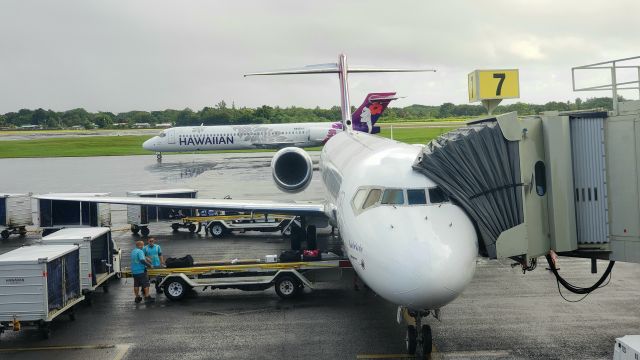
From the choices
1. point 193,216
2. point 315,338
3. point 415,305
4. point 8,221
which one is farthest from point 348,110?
point 415,305

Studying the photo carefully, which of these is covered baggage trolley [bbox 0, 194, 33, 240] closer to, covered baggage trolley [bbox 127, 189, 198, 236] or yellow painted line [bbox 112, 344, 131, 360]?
covered baggage trolley [bbox 127, 189, 198, 236]

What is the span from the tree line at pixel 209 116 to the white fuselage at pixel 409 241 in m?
65.5

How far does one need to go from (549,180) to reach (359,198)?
3.25m

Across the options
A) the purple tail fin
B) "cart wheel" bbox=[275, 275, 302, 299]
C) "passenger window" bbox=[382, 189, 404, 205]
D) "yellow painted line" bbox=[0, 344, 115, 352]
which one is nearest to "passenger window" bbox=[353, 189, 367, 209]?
"passenger window" bbox=[382, 189, 404, 205]

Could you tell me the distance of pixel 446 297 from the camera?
30.4ft

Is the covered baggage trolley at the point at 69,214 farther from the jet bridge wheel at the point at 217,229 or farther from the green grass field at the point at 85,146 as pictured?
the green grass field at the point at 85,146

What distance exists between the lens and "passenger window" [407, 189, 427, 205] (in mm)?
10234

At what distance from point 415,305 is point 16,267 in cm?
831

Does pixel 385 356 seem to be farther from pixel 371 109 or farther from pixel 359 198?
pixel 371 109

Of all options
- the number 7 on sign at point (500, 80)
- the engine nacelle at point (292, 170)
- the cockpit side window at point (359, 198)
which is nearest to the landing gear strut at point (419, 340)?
the cockpit side window at point (359, 198)

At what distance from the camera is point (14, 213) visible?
2645 cm

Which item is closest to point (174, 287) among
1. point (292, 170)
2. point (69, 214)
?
point (292, 170)

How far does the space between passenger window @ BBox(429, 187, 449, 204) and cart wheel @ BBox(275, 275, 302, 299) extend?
5.95 meters

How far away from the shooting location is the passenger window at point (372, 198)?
10.7m
